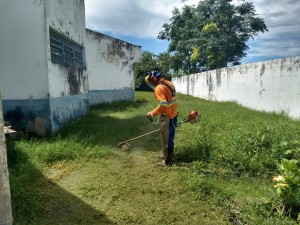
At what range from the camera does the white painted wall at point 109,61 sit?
14164mm

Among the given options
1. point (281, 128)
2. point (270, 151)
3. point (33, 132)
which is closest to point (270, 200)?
point (270, 151)

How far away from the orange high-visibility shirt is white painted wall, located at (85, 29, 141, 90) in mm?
9475

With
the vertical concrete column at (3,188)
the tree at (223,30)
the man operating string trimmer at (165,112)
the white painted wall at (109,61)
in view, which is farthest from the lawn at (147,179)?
the tree at (223,30)

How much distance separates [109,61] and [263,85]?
7978 millimetres

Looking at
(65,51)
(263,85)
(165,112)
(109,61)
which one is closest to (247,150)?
(165,112)

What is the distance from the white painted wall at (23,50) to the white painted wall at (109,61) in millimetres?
7362

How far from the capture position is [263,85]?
34.9 ft

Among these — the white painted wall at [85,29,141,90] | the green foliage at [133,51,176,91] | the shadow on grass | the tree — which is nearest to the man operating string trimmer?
the shadow on grass

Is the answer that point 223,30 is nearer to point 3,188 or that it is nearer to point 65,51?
point 65,51

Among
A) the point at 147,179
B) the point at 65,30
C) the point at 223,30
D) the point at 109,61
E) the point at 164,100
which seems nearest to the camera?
the point at 147,179

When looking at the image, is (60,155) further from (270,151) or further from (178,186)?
(270,151)

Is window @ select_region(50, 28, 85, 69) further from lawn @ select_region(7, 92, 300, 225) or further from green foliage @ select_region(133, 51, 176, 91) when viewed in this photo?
green foliage @ select_region(133, 51, 176, 91)

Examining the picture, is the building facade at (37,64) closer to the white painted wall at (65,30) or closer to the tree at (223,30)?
the white painted wall at (65,30)

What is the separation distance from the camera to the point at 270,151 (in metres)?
5.00
